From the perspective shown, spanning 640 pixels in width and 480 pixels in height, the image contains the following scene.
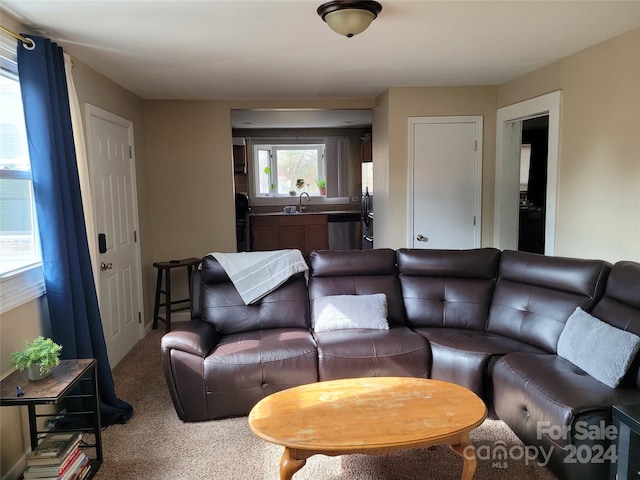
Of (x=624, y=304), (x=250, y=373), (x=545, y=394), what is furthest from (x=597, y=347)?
(x=250, y=373)

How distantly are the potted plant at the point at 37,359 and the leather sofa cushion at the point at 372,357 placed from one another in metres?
1.44

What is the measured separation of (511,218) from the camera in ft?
14.9

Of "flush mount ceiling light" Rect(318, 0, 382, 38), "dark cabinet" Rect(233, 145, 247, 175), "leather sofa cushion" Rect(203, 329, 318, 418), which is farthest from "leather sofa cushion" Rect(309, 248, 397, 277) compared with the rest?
"dark cabinet" Rect(233, 145, 247, 175)

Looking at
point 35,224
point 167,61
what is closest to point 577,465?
point 35,224

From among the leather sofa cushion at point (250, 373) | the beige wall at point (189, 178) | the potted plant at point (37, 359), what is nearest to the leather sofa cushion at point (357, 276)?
the leather sofa cushion at point (250, 373)

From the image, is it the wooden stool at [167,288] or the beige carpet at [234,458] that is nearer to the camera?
the beige carpet at [234,458]

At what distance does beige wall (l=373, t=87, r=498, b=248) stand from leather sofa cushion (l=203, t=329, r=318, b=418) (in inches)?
83.7

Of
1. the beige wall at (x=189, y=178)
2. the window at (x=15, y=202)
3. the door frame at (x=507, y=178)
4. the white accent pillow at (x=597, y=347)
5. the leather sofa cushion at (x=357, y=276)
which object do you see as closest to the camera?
the white accent pillow at (x=597, y=347)

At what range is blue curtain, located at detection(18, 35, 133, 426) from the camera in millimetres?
2400

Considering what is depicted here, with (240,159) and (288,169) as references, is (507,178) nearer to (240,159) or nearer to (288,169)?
(288,169)

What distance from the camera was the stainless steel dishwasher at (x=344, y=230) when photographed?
8008 millimetres

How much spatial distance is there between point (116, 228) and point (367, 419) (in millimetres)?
2840

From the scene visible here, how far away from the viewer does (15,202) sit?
2.46m

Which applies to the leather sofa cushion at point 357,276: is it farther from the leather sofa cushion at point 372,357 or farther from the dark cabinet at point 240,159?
the dark cabinet at point 240,159
